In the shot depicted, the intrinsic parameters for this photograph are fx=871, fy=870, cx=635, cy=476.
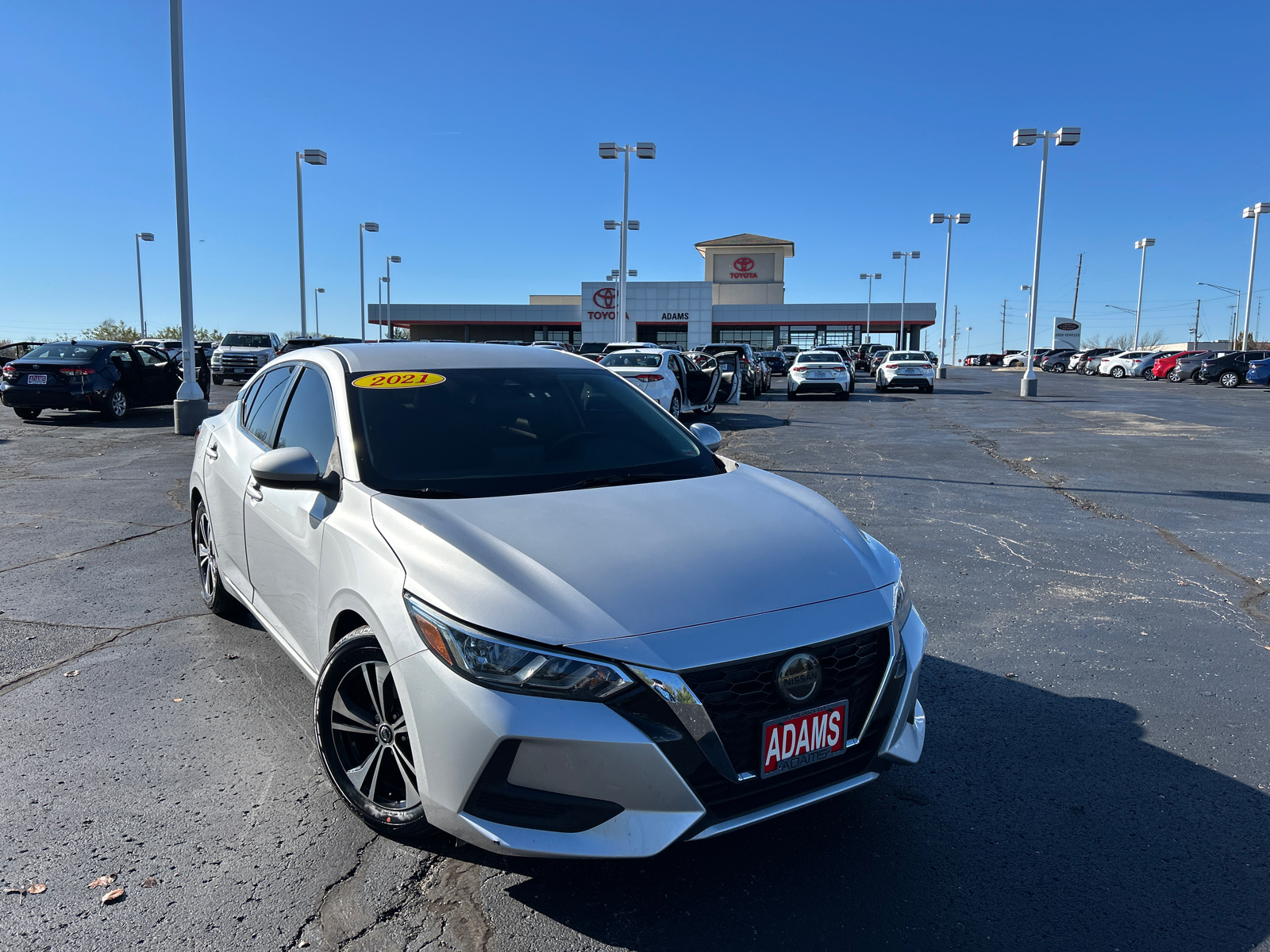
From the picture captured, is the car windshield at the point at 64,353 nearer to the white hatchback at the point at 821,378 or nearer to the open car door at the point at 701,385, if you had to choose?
the open car door at the point at 701,385

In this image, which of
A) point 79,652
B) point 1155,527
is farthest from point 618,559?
point 1155,527

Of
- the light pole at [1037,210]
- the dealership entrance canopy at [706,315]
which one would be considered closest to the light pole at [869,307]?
the dealership entrance canopy at [706,315]

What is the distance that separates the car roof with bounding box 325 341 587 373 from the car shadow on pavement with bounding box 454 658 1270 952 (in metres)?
2.08

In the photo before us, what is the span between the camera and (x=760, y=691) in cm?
241

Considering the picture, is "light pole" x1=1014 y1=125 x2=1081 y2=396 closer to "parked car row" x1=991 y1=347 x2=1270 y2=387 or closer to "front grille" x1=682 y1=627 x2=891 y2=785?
"parked car row" x1=991 y1=347 x2=1270 y2=387

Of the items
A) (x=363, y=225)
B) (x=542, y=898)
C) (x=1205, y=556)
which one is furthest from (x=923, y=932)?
(x=363, y=225)

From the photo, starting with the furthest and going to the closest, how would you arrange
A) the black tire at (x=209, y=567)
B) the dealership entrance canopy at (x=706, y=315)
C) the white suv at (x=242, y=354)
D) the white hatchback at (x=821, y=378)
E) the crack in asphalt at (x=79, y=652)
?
the dealership entrance canopy at (x=706, y=315) → the white suv at (x=242, y=354) → the white hatchback at (x=821, y=378) → the black tire at (x=209, y=567) → the crack in asphalt at (x=79, y=652)

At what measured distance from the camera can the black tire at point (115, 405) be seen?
55.9ft

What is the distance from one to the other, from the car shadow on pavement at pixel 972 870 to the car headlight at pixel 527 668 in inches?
28.8

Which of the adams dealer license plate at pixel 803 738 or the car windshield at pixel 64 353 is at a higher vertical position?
the car windshield at pixel 64 353

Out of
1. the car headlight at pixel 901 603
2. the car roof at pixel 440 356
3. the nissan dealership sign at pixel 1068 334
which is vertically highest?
the nissan dealership sign at pixel 1068 334

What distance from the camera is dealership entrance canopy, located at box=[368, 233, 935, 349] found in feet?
220

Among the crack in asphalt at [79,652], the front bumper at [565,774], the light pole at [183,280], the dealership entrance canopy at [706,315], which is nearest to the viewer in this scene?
the front bumper at [565,774]

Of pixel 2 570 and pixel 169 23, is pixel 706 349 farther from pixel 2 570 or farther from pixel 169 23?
pixel 2 570
